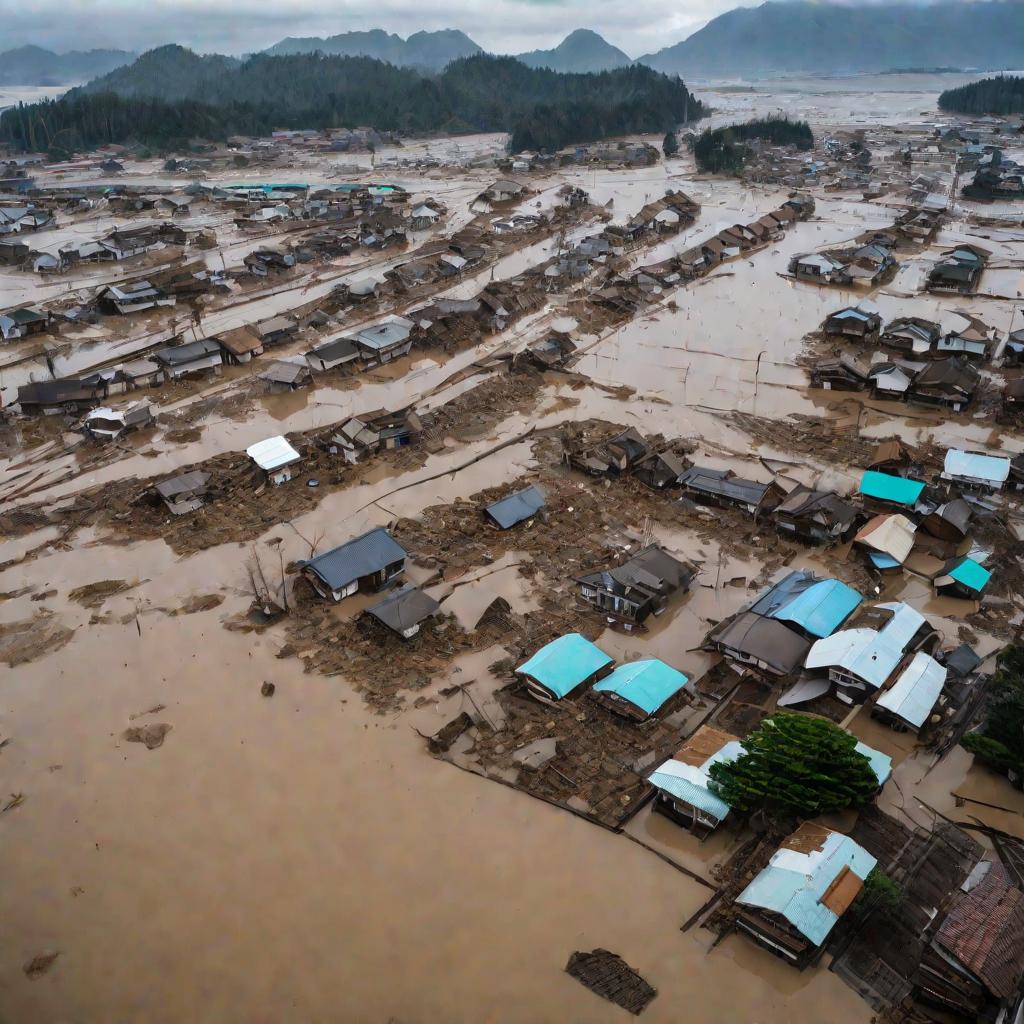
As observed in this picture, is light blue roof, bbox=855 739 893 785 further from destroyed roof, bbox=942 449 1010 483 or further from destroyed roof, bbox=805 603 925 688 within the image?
destroyed roof, bbox=942 449 1010 483

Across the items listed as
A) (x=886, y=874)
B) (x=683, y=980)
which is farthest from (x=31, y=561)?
(x=886, y=874)

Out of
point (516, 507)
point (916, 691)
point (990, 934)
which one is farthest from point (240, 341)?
point (990, 934)

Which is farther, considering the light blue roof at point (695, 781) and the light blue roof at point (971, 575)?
the light blue roof at point (971, 575)

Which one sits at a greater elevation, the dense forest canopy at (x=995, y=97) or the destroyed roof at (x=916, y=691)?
the dense forest canopy at (x=995, y=97)

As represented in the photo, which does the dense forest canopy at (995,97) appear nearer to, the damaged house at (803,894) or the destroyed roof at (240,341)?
the destroyed roof at (240,341)

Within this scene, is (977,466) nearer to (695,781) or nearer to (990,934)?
(695,781)

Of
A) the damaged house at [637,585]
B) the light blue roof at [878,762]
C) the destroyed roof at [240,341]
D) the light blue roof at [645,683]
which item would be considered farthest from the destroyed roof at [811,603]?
the destroyed roof at [240,341]
